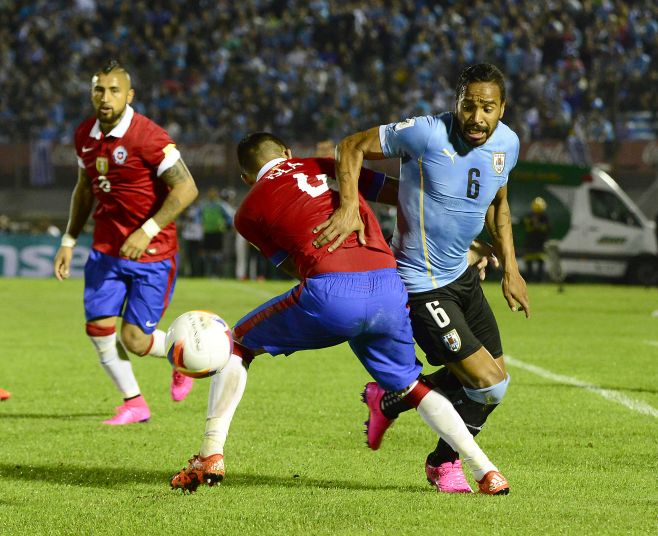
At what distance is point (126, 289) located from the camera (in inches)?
315

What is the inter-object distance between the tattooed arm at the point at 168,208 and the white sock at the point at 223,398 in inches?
75.4

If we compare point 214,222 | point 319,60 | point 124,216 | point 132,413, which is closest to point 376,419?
point 132,413

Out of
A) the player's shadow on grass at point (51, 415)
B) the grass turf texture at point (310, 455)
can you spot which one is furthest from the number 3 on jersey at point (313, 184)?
the player's shadow on grass at point (51, 415)

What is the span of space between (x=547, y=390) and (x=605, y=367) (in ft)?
6.30

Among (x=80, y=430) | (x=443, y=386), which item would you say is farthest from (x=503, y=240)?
(x=80, y=430)

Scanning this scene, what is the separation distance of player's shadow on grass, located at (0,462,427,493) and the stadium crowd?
73.7 feet

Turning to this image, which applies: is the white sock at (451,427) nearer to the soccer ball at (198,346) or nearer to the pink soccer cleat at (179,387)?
the soccer ball at (198,346)

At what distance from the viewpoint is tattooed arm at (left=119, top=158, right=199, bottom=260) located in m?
7.07

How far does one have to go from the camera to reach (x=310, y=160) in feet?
17.3

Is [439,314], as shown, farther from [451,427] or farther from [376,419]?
[376,419]

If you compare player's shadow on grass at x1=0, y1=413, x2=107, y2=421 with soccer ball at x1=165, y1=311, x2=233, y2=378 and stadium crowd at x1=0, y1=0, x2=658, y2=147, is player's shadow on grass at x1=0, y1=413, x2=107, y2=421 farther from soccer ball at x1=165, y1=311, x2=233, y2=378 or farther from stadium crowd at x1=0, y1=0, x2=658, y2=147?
stadium crowd at x1=0, y1=0, x2=658, y2=147

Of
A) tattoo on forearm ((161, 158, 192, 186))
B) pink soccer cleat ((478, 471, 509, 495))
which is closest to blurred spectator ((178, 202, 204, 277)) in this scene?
tattoo on forearm ((161, 158, 192, 186))

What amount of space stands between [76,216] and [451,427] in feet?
12.3

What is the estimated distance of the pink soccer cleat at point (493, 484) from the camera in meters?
5.15
